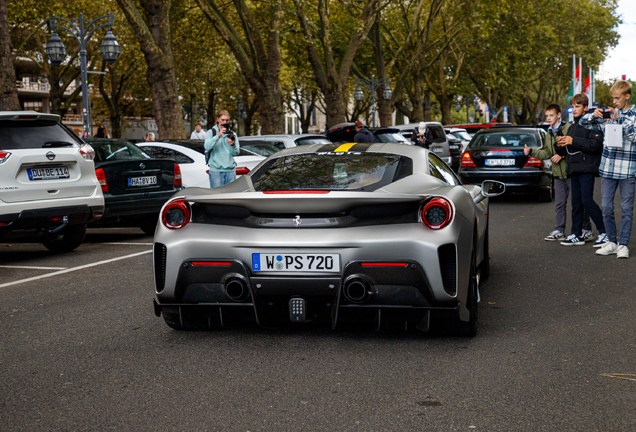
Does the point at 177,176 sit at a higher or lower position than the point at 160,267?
higher

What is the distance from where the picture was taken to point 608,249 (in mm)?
8898

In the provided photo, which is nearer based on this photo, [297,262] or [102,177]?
[297,262]

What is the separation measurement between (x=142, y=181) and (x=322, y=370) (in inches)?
279

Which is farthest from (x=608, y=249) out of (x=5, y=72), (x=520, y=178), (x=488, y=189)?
(x=5, y=72)

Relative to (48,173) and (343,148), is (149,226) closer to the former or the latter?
(48,173)

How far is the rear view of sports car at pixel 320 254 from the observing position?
15.3 feet

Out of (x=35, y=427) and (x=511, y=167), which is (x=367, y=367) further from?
(x=511, y=167)

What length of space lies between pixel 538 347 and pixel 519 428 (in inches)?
59.8

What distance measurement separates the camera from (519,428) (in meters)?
3.54

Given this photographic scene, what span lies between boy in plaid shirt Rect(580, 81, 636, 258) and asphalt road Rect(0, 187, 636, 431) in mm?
1674

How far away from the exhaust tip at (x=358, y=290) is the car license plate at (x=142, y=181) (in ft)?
22.4

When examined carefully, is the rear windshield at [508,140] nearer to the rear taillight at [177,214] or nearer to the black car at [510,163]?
the black car at [510,163]

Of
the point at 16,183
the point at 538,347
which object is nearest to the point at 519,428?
the point at 538,347

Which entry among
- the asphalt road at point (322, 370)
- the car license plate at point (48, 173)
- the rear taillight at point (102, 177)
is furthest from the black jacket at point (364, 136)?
the asphalt road at point (322, 370)
